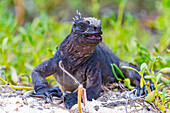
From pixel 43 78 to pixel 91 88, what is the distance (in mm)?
676

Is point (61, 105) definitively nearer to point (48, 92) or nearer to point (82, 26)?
point (48, 92)

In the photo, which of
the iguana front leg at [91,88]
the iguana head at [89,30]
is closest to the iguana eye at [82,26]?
the iguana head at [89,30]

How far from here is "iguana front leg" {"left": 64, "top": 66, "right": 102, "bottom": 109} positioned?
9.69 ft

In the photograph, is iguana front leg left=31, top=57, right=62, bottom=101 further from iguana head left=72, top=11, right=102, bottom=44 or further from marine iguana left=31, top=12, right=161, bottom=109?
iguana head left=72, top=11, right=102, bottom=44

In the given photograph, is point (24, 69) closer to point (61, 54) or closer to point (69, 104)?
point (61, 54)

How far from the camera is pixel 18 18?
431 inches

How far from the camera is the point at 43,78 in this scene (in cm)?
337

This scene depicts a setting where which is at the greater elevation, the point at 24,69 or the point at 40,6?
the point at 40,6

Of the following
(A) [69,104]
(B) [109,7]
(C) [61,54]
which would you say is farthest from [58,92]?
(B) [109,7]

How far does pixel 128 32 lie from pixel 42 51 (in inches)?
109

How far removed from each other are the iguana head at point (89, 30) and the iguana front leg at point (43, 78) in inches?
23.9

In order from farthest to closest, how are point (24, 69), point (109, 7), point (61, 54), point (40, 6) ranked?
point (109, 7), point (40, 6), point (24, 69), point (61, 54)

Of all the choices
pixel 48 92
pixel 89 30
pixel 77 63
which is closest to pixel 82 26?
pixel 89 30

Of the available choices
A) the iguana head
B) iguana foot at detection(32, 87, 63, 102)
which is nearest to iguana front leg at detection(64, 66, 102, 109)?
iguana foot at detection(32, 87, 63, 102)
